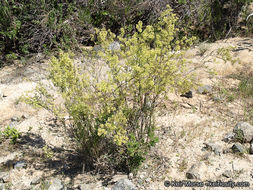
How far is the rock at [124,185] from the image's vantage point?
2.87 metres

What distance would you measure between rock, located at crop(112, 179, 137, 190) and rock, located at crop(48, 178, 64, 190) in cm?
67

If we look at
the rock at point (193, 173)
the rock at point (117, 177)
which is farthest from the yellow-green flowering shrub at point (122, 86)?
the rock at point (193, 173)

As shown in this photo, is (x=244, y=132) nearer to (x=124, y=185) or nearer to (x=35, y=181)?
(x=124, y=185)

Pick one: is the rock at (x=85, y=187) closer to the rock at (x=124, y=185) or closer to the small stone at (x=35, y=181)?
the rock at (x=124, y=185)

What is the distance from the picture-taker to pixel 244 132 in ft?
11.7

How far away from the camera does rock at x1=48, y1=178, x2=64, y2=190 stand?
301cm

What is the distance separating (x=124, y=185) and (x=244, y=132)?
6.30ft

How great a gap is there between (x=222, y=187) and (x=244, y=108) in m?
1.92

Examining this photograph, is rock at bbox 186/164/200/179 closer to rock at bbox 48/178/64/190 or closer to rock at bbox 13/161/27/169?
rock at bbox 48/178/64/190

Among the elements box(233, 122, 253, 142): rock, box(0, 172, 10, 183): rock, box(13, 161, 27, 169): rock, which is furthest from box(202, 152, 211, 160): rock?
box(0, 172, 10, 183): rock

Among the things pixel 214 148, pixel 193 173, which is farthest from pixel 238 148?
pixel 193 173

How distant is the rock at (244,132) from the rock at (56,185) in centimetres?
251

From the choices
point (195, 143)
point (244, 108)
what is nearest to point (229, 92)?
point (244, 108)

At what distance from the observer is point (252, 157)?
3.24 metres
